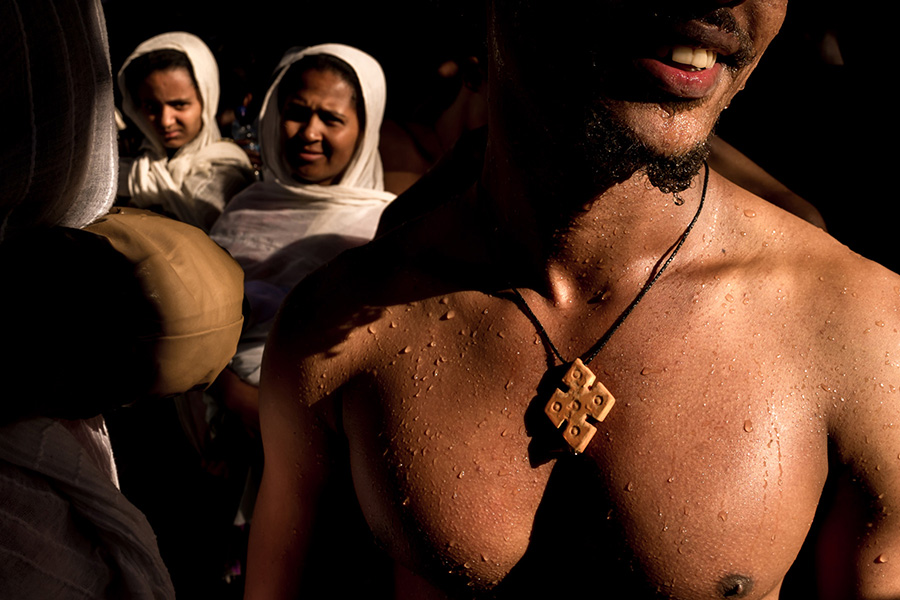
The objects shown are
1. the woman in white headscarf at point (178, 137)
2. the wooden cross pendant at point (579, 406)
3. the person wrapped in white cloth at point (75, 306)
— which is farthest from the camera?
the woman in white headscarf at point (178, 137)

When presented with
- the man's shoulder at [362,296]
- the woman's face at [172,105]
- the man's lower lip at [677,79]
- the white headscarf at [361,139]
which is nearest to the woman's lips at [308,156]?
the white headscarf at [361,139]

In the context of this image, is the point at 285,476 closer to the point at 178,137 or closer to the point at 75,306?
the point at 75,306

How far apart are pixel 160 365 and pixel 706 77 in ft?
2.29

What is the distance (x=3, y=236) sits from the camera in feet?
1.86

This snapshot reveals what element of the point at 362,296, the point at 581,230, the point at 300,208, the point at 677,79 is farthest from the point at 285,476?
the point at 300,208

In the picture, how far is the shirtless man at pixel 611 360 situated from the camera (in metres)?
0.87

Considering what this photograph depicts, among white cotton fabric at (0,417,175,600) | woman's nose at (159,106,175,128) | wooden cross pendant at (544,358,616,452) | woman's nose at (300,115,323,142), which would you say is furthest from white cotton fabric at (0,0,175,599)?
woman's nose at (159,106,175,128)

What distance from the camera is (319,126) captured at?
2682mm

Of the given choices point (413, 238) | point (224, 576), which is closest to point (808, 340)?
point (413, 238)

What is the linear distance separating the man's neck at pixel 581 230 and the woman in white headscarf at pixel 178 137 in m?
2.49

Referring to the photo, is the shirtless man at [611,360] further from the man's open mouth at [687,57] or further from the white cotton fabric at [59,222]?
the white cotton fabric at [59,222]

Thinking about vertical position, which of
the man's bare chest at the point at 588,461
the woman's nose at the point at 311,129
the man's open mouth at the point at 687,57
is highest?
the man's open mouth at the point at 687,57

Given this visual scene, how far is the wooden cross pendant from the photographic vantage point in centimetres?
97

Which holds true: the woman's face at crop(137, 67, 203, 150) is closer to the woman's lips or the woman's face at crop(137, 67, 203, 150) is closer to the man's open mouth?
the woman's lips
